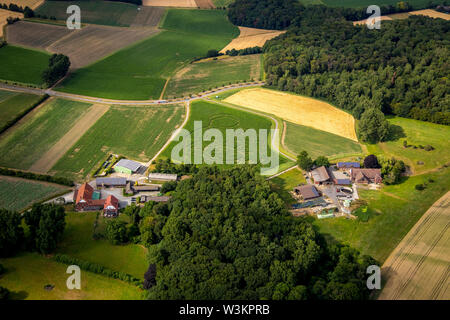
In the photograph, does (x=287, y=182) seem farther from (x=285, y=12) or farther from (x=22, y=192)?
(x=285, y=12)

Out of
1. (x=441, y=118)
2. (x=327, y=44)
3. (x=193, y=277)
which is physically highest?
(x=327, y=44)

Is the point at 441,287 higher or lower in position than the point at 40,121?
lower

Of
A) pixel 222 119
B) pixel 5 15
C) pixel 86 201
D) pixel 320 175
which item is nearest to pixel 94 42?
pixel 5 15

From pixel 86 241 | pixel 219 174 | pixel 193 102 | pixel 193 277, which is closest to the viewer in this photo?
pixel 193 277

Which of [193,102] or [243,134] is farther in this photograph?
[193,102]

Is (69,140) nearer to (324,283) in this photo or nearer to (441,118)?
(324,283)

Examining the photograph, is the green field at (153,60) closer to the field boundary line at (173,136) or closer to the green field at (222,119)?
the field boundary line at (173,136)

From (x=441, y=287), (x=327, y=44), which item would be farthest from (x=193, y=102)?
(x=441, y=287)

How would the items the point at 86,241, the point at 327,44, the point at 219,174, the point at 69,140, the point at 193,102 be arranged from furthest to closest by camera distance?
the point at 327,44, the point at 193,102, the point at 69,140, the point at 219,174, the point at 86,241
